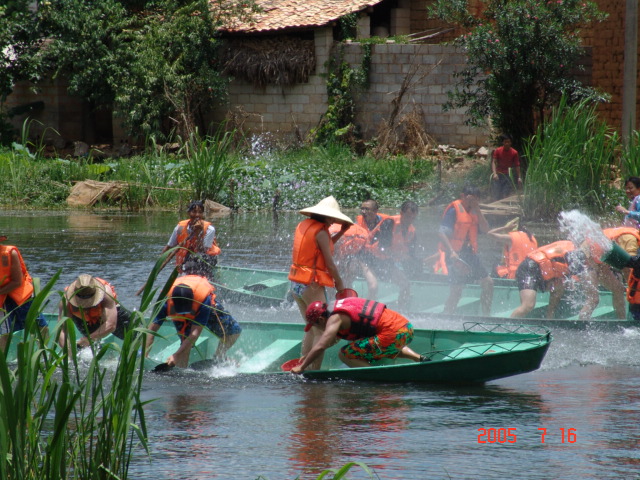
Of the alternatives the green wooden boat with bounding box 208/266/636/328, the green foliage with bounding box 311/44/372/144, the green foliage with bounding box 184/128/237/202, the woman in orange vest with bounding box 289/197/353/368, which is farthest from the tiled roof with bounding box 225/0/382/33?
the woman in orange vest with bounding box 289/197/353/368

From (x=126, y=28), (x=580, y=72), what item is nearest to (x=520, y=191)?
(x=580, y=72)

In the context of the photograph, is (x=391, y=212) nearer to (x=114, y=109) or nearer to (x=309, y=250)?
(x=114, y=109)

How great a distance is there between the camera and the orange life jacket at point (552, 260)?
9672 millimetres

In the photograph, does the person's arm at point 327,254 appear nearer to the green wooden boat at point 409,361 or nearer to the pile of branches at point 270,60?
the green wooden boat at point 409,361

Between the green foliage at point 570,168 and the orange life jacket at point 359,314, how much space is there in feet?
29.5

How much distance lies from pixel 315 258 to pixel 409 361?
3.94ft

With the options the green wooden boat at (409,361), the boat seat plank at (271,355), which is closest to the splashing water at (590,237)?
the green wooden boat at (409,361)

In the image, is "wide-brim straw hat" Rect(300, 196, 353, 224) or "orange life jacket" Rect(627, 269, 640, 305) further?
"orange life jacket" Rect(627, 269, 640, 305)

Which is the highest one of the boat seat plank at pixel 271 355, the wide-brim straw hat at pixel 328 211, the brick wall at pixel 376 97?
the brick wall at pixel 376 97

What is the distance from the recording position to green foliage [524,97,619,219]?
15711 millimetres

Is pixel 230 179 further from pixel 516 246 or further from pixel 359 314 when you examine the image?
pixel 359 314

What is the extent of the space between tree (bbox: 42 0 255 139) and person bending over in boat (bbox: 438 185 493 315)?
14302mm

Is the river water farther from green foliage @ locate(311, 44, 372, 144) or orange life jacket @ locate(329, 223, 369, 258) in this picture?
green foliage @ locate(311, 44, 372, 144)

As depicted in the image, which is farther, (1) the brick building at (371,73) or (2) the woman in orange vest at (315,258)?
(1) the brick building at (371,73)
